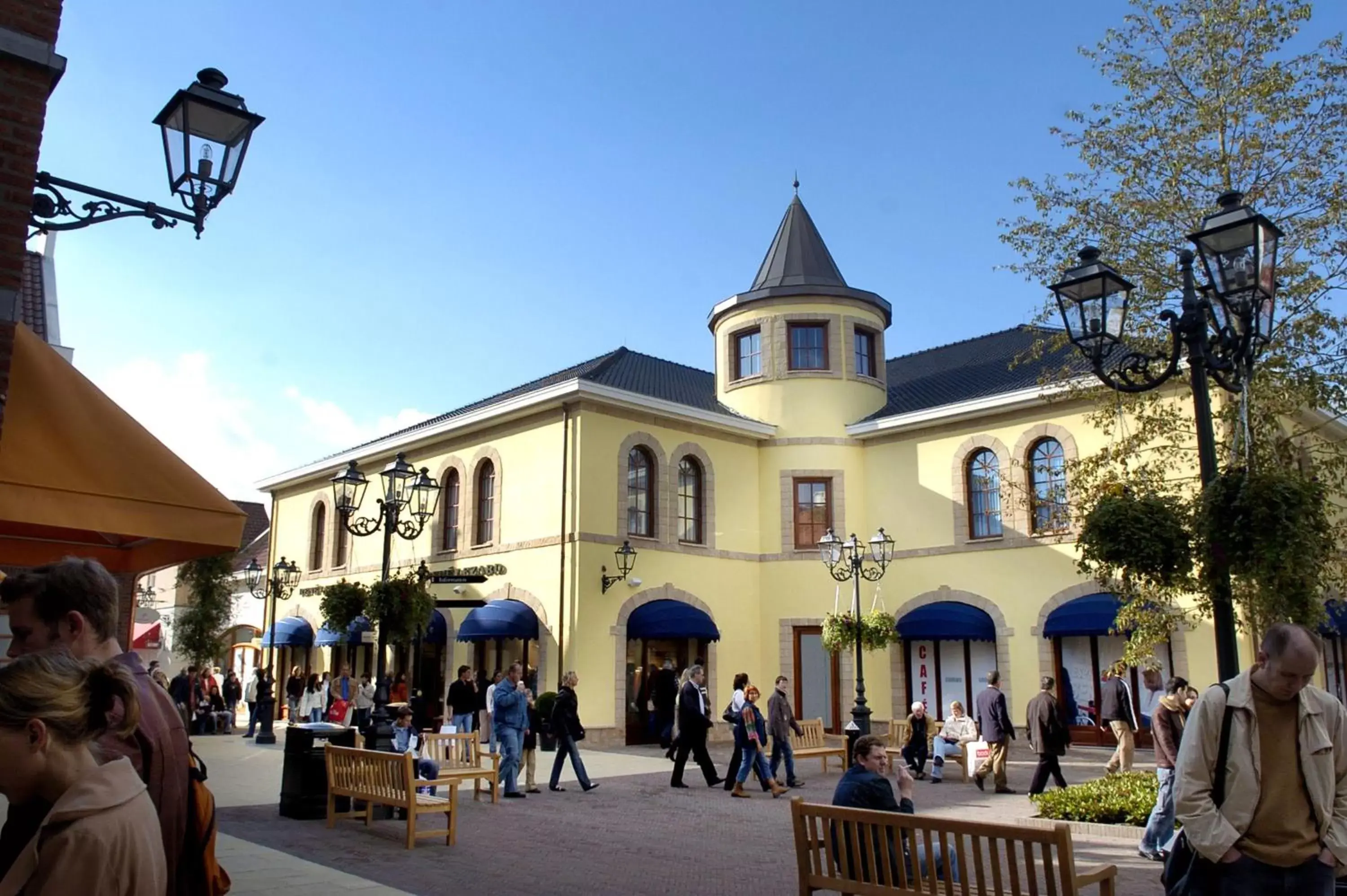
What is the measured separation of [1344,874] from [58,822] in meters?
4.44

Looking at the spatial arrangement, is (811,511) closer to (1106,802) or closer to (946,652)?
(946,652)

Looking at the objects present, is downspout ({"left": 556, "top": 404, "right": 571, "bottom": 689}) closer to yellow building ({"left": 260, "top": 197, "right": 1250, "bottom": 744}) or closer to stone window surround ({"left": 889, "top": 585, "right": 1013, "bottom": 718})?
yellow building ({"left": 260, "top": 197, "right": 1250, "bottom": 744})

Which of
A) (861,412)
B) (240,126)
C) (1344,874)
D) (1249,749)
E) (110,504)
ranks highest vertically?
(861,412)

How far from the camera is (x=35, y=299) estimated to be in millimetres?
15914

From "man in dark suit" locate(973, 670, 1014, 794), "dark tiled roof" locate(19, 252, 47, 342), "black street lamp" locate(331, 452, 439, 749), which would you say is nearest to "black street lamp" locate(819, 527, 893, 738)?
"man in dark suit" locate(973, 670, 1014, 794)

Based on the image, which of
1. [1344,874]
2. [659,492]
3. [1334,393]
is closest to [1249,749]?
[1344,874]

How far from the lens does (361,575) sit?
28188 millimetres

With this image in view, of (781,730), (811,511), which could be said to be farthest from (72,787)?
(811,511)

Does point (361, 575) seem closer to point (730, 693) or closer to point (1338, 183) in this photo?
point (730, 693)

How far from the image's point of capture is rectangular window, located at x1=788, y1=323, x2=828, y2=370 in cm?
2583

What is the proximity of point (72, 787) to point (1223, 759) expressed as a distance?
3.98 m

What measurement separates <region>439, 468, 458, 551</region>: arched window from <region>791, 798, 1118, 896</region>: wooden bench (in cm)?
2042

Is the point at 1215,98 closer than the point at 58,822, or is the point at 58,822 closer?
the point at 58,822

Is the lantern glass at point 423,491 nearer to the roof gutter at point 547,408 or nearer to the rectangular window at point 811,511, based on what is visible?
the roof gutter at point 547,408
